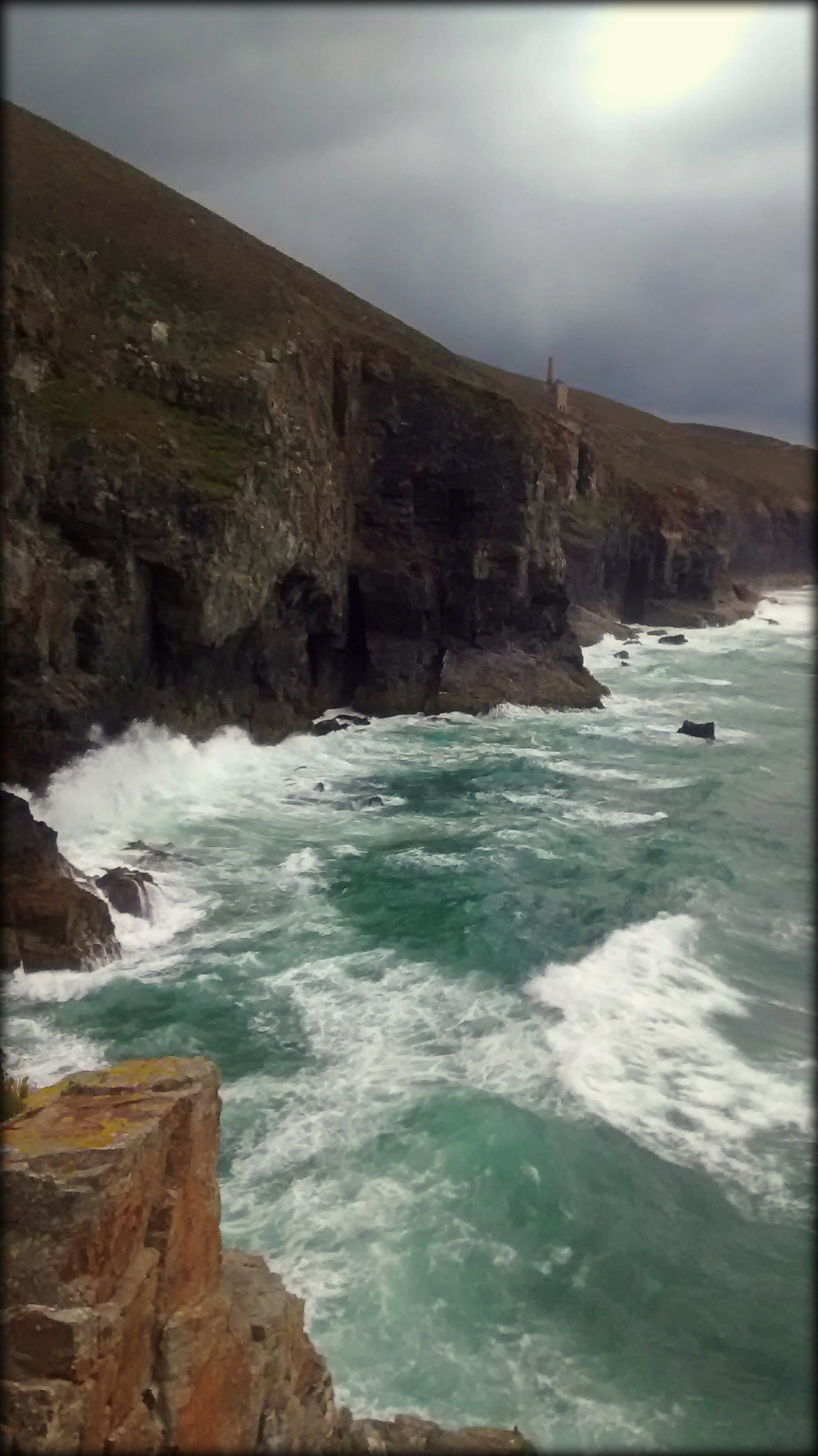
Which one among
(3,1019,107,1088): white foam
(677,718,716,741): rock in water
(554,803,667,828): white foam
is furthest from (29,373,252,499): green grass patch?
(677,718,716,741): rock in water

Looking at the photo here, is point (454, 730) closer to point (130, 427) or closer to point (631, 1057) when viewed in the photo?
point (130, 427)

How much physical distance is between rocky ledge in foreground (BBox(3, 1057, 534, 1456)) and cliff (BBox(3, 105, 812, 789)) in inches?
827

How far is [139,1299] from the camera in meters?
7.01

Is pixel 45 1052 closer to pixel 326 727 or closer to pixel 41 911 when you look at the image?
pixel 41 911

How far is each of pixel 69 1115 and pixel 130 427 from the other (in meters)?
29.9

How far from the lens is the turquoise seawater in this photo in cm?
1230

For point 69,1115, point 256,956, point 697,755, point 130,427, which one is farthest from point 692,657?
point 69,1115

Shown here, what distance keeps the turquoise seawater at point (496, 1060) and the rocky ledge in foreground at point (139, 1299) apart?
13.1 feet

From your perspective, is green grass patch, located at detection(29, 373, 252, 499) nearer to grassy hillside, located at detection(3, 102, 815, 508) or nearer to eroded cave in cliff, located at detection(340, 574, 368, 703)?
grassy hillside, located at detection(3, 102, 815, 508)

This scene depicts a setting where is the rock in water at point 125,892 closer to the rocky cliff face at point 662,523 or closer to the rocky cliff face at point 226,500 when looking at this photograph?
the rocky cliff face at point 226,500

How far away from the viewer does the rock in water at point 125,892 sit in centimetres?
2297

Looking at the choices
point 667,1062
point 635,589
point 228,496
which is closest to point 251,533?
point 228,496

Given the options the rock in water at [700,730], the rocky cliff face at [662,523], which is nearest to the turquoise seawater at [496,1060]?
the rock in water at [700,730]

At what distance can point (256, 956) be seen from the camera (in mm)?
21734
